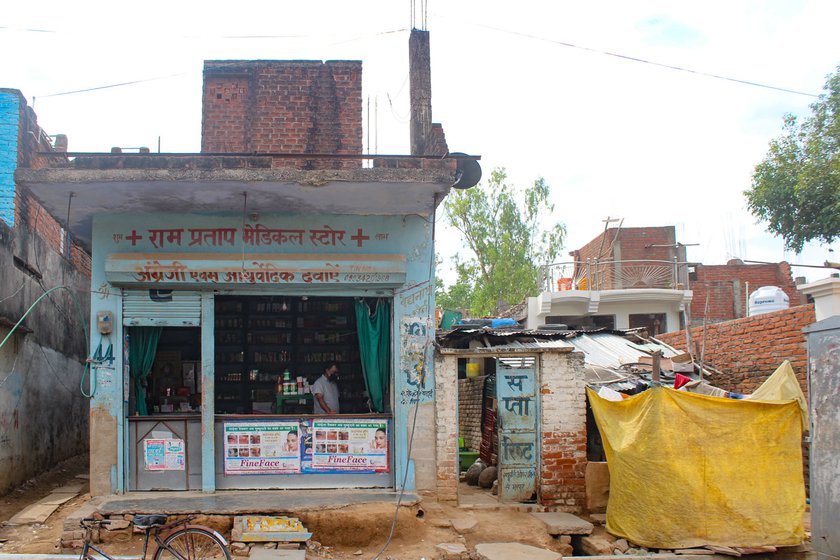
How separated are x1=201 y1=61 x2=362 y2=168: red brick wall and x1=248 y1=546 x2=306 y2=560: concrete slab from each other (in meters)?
5.75

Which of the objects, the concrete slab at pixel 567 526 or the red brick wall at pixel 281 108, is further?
the red brick wall at pixel 281 108

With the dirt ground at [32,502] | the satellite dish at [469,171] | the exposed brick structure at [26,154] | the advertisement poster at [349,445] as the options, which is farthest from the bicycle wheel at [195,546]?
the exposed brick structure at [26,154]

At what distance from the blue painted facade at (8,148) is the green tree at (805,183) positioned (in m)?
18.7

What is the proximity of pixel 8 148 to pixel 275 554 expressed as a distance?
28.6ft

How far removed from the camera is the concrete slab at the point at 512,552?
8078mm

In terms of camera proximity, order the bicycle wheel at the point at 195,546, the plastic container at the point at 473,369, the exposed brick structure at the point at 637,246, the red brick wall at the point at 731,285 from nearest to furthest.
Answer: the bicycle wheel at the point at 195,546 < the plastic container at the point at 473,369 < the exposed brick structure at the point at 637,246 < the red brick wall at the point at 731,285

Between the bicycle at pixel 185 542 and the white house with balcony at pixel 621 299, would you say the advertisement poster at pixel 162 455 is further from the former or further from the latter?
the white house with balcony at pixel 621 299

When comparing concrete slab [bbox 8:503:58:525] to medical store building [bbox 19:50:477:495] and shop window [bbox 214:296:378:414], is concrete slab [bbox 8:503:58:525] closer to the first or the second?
medical store building [bbox 19:50:477:495]

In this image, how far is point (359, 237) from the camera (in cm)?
1018

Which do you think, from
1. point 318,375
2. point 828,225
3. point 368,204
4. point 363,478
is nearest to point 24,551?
point 363,478

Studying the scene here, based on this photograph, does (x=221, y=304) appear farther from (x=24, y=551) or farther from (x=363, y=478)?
(x=24, y=551)

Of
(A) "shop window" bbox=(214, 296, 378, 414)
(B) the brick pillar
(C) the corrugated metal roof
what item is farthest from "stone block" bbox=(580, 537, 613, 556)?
(A) "shop window" bbox=(214, 296, 378, 414)

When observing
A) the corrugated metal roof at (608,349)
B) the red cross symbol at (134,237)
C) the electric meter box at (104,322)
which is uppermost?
the red cross symbol at (134,237)

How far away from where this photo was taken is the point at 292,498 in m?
9.40
